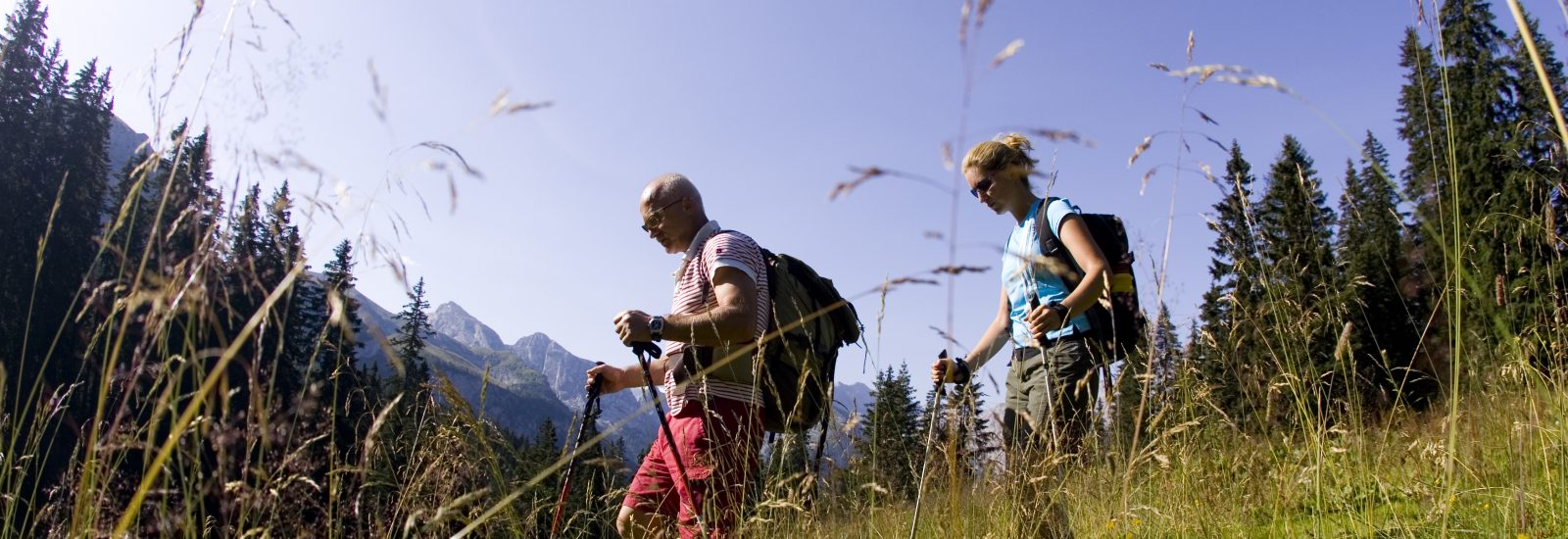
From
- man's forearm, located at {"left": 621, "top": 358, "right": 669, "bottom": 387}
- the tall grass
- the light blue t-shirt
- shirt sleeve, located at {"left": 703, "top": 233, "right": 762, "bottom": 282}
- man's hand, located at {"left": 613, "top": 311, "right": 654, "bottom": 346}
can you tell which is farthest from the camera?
man's forearm, located at {"left": 621, "top": 358, "right": 669, "bottom": 387}

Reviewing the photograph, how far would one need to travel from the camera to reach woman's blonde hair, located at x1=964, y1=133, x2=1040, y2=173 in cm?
293

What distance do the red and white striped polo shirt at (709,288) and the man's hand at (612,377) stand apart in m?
0.15

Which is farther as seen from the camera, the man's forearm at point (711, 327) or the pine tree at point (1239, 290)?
the man's forearm at point (711, 327)

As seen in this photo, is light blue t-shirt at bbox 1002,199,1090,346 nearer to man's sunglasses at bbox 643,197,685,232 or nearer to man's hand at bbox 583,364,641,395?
man's sunglasses at bbox 643,197,685,232

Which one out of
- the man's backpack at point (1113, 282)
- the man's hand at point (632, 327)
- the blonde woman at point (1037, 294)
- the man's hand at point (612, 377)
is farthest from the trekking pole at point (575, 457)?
the man's backpack at point (1113, 282)

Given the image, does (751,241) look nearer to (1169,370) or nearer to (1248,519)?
(1169,370)

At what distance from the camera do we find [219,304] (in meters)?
1.69

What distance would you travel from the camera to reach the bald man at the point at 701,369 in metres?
2.70

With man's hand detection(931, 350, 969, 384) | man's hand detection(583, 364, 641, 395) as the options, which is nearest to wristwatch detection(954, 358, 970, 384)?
man's hand detection(931, 350, 969, 384)

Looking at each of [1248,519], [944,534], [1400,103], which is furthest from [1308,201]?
[1400,103]

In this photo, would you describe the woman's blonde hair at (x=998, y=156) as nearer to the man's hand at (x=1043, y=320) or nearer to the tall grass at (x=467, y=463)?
the man's hand at (x=1043, y=320)

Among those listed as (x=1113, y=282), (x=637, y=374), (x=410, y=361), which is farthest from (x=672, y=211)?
(x=410, y=361)

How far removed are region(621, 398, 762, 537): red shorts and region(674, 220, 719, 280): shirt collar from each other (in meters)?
0.51

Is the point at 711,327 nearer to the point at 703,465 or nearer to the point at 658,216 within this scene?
the point at 703,465
